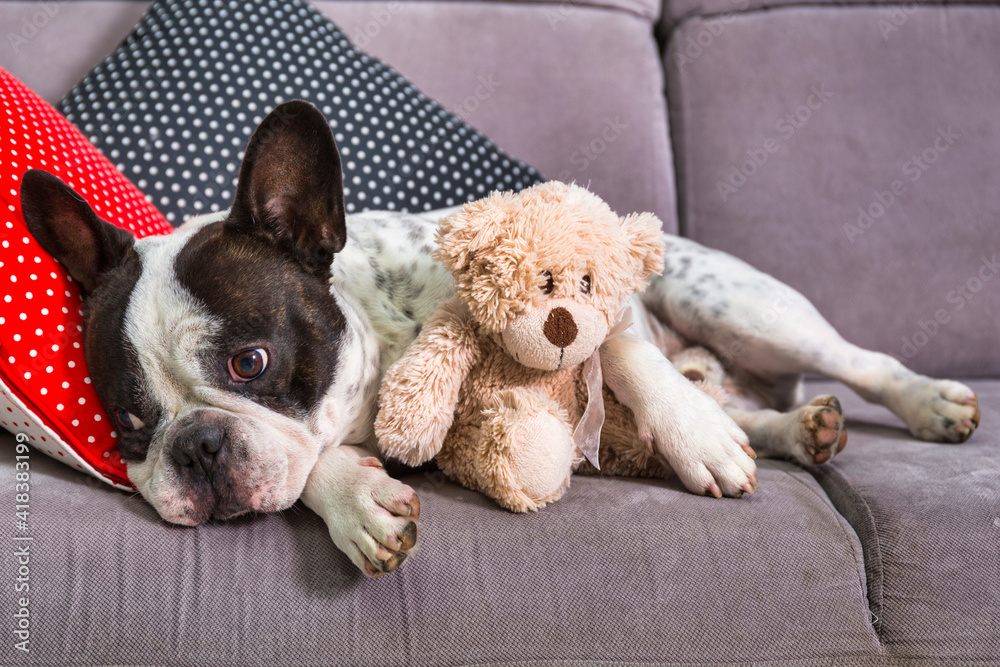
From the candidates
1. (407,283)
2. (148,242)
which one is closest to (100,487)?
(148,242)

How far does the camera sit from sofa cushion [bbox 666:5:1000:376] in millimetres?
2408

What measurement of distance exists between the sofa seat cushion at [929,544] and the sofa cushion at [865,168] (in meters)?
1.02

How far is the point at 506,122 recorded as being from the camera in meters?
2.54

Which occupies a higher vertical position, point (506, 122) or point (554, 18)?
point (554, 18)

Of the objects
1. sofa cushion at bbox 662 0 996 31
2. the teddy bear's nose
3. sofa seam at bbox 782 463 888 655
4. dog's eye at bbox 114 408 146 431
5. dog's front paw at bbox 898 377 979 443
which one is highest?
sofa cushion at bbox 662 0 996 31

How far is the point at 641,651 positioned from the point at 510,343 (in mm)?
516

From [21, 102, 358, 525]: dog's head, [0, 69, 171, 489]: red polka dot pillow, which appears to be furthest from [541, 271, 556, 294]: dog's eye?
[0, 69, 171, 489]: red polka dot pillow

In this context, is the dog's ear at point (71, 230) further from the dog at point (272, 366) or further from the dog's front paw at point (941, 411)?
the dog's front paw at point (941, 411)

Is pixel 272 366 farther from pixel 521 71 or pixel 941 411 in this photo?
pixel 521 71

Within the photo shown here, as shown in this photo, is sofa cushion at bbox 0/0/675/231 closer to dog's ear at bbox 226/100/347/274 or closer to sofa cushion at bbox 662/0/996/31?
sofa cushion at bbox 662/0/996/31

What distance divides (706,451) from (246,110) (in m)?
1.57

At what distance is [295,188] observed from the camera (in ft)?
4.42

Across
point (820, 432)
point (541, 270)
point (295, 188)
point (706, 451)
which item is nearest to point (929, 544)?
point (820, 432)

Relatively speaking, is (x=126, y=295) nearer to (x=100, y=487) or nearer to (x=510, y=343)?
(x=100, y=487)
